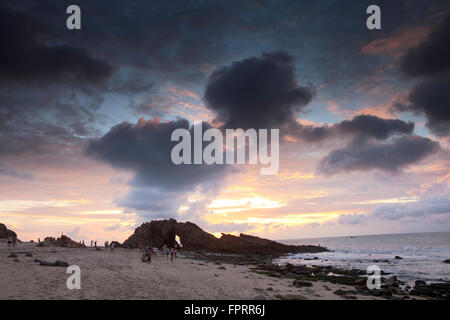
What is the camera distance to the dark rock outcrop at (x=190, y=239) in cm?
9007

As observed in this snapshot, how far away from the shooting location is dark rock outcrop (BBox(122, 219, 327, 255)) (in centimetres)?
9007

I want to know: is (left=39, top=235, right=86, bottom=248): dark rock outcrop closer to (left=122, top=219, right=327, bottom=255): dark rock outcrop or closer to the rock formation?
the rock formation

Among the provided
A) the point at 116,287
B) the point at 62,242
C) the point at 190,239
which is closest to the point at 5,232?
the point at 62,242

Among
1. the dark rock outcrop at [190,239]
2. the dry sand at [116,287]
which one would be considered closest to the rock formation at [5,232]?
the dark rock outcrop at [190,239]

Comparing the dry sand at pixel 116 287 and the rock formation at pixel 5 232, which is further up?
the dry sand at pixel 116 287

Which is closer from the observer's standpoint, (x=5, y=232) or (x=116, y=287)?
(x=116, y=287)

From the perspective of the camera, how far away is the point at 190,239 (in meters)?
94.0

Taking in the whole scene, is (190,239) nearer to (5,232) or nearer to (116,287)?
(5,232)

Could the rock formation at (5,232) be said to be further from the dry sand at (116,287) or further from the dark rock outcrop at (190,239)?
the dry sand at (116,287)

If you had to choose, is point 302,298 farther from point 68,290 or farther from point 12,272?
point 12,272

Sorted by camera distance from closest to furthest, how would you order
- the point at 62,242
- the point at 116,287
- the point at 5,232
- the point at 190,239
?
the point at 116,287 < the point at 62,242 < the point at 5,232 < the point at 190,239

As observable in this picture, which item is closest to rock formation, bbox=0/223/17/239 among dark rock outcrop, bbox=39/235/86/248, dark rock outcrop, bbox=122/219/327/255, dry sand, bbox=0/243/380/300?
dark rock outcrop, bbox=39/235/86/248

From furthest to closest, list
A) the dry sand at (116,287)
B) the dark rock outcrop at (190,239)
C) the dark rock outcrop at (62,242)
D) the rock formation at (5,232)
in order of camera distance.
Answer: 1. the dark rock outcrop at (190,239)
2. the rock formation at (5,232)
3. the dark rock outcrop at (62,242)
4. the dry sand at (116,287)
